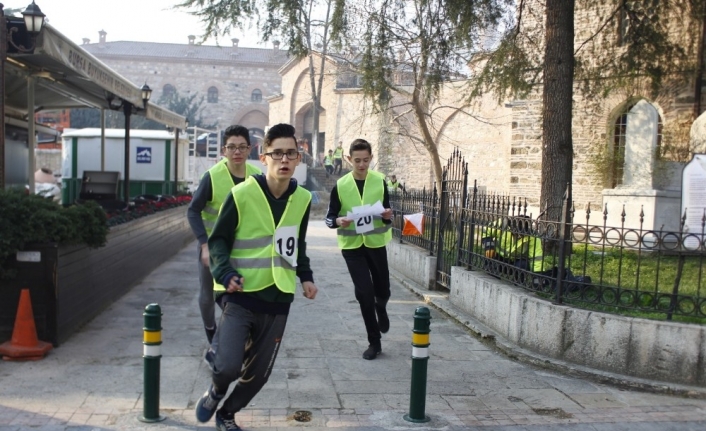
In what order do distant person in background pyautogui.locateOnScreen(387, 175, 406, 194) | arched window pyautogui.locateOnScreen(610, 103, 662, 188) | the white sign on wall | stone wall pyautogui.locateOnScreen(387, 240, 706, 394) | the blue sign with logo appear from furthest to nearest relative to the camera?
the blue sign with logo
arched window pyautogui.locateOnScreen(610, 103, 662, 188)
distant person in background pyautogui.locateOnScreen(387, 175, 406, 194)
the white sign on wall
stone wall pyautogui.locateOnScreen(387, 240, 706, 394)

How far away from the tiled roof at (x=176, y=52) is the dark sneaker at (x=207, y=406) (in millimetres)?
73028

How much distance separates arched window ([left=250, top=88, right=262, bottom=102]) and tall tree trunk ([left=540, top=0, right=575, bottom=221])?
220 ft

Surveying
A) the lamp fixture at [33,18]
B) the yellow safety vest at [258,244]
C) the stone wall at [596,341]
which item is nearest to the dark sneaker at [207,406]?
the yellow safety vest at [258,244]

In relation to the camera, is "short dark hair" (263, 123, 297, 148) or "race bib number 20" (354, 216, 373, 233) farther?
"race bib number 20" (354, 216, 373, 233)

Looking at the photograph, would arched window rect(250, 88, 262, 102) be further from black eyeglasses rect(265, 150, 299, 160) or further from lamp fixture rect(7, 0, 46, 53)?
black eyeglasses rect(265, 150, 299, 160)

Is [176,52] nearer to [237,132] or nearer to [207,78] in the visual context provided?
[207,78]

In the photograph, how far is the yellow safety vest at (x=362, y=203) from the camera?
6793 millimetres

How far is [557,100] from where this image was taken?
34.5 feet

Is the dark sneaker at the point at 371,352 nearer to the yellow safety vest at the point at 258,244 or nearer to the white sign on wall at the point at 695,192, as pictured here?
the yellow safety vest at the point at 258,244

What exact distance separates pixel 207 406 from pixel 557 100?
771cm

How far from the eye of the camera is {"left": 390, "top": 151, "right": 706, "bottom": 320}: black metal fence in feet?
20.3

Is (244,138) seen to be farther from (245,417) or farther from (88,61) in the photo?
(88,61)

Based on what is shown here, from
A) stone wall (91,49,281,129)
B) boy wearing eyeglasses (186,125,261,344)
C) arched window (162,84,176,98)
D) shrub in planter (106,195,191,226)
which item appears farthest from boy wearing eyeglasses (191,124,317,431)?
arched window (162,84,176,98)

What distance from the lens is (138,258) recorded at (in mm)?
11047
